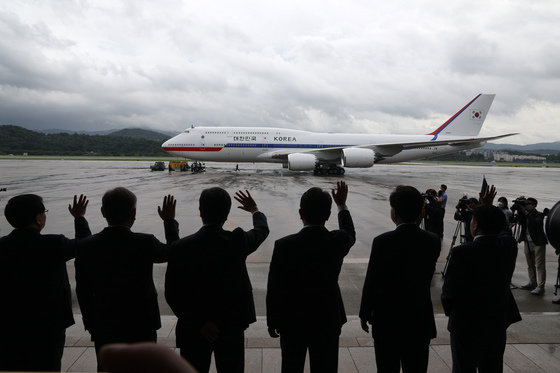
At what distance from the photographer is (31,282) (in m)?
2.53

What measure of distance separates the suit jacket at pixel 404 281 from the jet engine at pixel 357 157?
73.5 ft

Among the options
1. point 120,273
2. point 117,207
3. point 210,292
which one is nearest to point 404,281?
point 210,292

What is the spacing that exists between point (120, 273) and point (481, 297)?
279 centimetres

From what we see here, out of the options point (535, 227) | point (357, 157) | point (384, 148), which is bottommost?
point (535, 227)

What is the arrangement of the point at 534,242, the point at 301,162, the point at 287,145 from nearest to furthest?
the point at 534,242
the point at 301,162
the point at 287,145

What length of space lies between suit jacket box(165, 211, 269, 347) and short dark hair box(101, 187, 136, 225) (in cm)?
44

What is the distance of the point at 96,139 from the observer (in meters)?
98.3

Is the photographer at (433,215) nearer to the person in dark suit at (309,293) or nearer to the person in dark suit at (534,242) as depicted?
the person in dark suit at (534,242)

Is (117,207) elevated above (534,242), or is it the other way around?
(117,207)

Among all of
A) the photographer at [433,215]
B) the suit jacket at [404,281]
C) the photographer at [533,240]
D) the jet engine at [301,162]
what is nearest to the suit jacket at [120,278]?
the suit jacket at [404,281]

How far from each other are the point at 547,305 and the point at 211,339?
502 cm

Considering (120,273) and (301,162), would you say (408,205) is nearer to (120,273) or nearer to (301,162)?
(120,273)

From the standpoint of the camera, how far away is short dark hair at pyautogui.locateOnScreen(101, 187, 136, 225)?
100 inches

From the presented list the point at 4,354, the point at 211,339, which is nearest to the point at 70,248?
the point at 4,354
